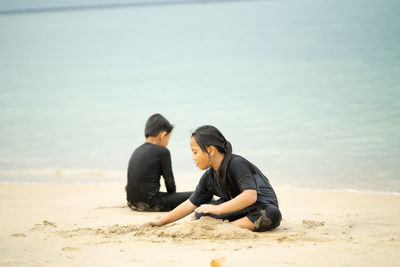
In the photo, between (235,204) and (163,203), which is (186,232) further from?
(163,203)

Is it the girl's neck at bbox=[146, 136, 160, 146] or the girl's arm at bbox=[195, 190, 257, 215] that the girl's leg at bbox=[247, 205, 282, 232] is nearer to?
the girl's arm at bbox=[195, 190, 257, 215]

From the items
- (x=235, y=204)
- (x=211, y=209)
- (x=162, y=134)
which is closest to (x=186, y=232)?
(x=211, y=209)

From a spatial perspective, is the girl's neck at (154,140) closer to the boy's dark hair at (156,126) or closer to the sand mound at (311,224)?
the boy's dark hair at (156,126)

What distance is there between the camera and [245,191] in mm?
3877

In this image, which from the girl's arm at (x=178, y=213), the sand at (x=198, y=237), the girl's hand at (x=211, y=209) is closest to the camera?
the sand at (x=198, y=237)


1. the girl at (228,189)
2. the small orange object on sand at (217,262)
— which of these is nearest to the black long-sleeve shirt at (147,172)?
the girl at (228,189)

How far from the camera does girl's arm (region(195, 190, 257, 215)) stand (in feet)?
12.6

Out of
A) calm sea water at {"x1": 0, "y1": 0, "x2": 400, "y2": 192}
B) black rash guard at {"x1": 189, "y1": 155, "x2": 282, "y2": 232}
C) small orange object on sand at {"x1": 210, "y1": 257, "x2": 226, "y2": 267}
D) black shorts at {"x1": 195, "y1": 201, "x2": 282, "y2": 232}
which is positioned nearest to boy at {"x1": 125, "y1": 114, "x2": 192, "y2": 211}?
black rash guard at {"x1": 189, "y1": 155, "x2": 282, "y2": 232}

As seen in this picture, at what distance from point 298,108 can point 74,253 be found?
923cm

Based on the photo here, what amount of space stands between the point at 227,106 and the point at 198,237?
9301 mm

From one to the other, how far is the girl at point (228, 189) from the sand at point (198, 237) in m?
0.14

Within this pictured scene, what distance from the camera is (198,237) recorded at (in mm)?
3836

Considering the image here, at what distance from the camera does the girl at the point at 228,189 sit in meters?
3.88

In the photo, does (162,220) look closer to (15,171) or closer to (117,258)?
(117,258)
